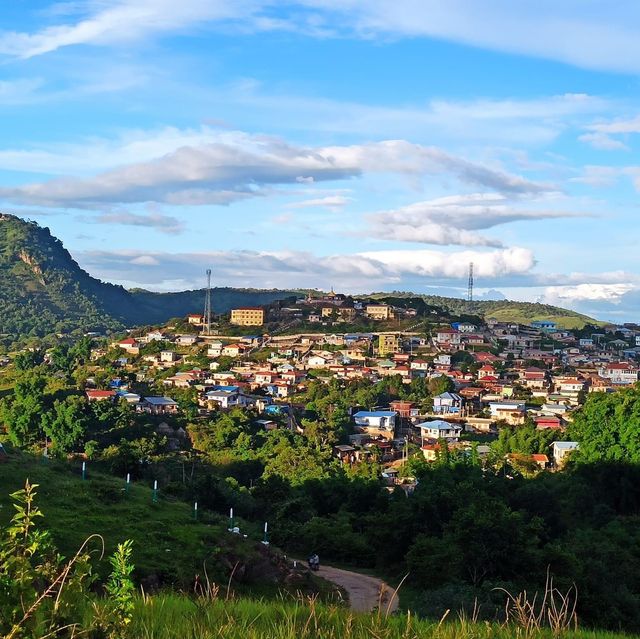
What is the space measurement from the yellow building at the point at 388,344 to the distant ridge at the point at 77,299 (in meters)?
29.3

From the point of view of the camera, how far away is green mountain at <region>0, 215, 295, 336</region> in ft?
293

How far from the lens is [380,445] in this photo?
34562 mm

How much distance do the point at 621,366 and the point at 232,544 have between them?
43762mm

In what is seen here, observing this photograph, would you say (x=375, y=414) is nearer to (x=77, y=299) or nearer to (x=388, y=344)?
(x=388, y=344)

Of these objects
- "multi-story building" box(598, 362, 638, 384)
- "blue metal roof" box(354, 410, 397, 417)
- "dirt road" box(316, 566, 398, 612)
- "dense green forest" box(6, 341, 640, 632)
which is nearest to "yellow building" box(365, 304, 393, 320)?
"multi-story building" box(598, 362, 638, 384)

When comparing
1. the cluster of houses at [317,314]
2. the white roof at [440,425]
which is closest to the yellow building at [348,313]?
the cluster of houses at [317,314]

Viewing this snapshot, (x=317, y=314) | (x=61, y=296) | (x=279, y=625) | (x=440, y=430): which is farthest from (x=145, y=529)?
(x=61, y=296)

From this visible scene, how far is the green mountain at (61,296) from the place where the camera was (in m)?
89.2

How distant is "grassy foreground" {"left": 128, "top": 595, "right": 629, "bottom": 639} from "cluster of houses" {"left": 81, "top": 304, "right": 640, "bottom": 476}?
87.1ft

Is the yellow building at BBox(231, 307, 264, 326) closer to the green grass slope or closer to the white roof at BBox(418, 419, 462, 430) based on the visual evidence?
the white roof at BBox(418, 419, 462, 430)

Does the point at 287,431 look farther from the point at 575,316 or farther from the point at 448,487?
the point at 575,316

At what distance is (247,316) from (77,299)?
154 feet

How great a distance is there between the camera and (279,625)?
2955mm

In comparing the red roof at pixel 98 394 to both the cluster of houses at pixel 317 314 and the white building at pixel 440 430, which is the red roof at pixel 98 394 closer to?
the white building at pixel 440 430
